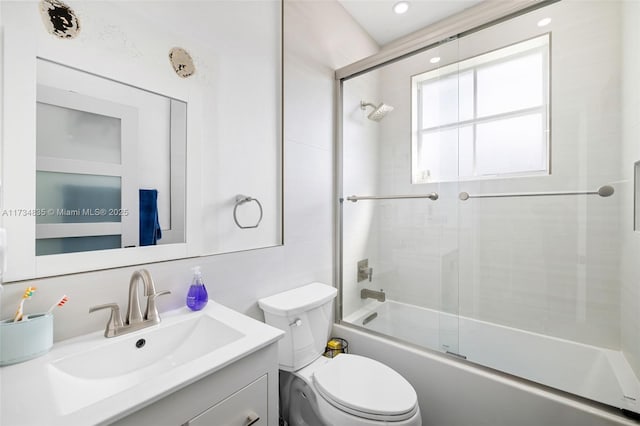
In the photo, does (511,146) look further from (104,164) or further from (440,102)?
(104,164)

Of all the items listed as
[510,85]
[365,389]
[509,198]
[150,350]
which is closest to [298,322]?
[365,389]

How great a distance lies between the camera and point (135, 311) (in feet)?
2.95

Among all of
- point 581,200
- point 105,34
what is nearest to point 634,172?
point 581,200

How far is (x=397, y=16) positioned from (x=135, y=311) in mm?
2446

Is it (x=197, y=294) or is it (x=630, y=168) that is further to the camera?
(x=630, y=168)

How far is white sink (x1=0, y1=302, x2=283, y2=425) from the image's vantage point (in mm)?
534

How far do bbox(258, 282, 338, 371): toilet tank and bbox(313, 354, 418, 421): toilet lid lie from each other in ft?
0.39

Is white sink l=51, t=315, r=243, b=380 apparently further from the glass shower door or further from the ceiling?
the ceiling

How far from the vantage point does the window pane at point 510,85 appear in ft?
5.22

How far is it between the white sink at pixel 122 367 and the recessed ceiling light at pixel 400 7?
2228mm

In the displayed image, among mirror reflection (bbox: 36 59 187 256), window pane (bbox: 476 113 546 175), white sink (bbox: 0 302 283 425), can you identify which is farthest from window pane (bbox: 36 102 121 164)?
window pane (bbox: 476 113 546 175)

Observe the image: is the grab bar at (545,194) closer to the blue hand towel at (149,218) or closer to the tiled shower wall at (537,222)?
the tiled shower wall at (537,222)

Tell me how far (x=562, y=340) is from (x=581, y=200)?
0.79 m

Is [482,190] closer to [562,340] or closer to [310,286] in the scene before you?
[562,340]
